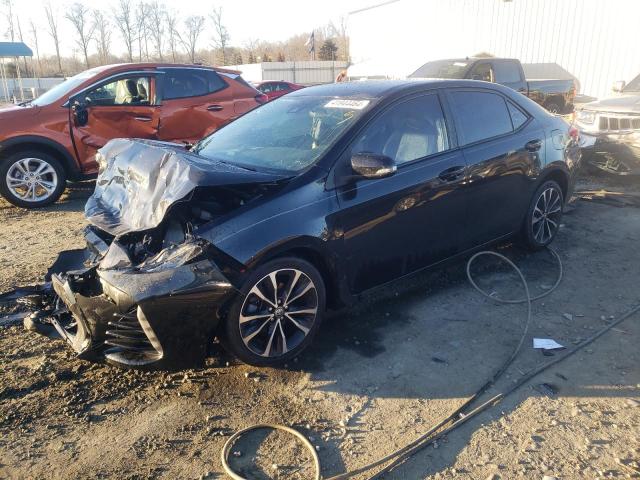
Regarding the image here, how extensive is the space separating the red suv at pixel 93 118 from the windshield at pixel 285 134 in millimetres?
3165

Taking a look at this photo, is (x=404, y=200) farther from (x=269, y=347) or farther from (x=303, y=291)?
(x=269, y=347)

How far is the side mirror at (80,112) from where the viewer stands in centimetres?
725

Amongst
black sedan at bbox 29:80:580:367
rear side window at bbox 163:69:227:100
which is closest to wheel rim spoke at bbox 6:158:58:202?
rear side window at bbox 163:69:227:100

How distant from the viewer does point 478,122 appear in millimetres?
4516

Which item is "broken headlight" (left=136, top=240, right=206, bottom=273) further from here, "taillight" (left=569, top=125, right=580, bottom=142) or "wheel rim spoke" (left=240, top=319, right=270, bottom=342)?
"taillight" (left=569, top=125, right=580, bottom=142)

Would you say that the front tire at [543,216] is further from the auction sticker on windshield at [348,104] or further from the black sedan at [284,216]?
the auction sticker on windshield at [348,104]

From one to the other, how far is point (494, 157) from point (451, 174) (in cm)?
62

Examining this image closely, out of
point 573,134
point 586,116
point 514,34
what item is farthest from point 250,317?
point 514,34

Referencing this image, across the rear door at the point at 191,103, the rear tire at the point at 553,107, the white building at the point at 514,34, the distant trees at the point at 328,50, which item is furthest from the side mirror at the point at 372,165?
the distant trees at the point at 328,50

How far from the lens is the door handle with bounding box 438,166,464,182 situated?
407 cm

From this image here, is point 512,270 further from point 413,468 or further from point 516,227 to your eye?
point 413,468

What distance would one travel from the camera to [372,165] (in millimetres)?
3412

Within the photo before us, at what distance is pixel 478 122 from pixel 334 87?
1.27 m

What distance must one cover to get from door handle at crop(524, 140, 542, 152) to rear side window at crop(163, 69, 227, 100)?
17.1 feet
